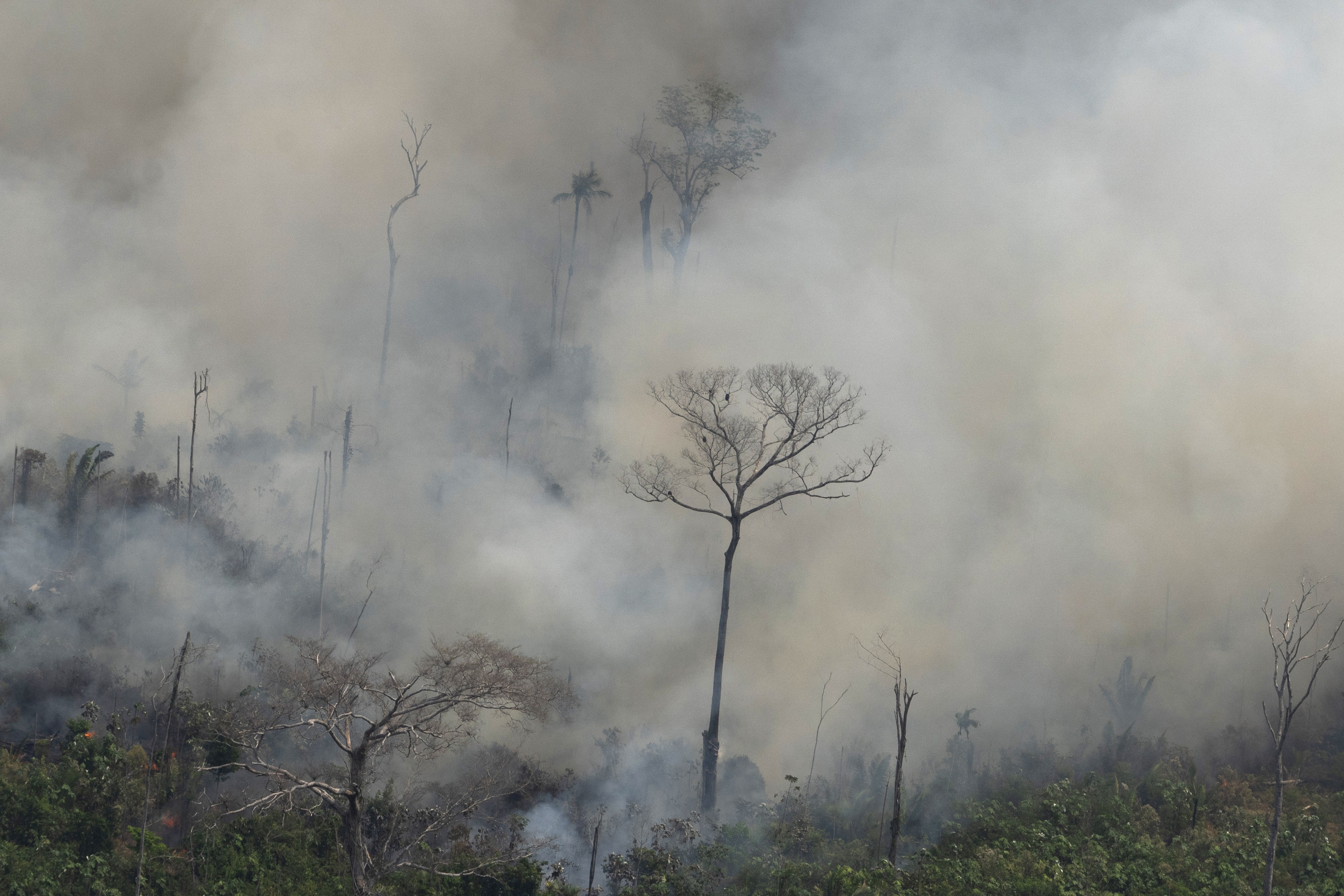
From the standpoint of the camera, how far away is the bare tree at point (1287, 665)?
1507 cm

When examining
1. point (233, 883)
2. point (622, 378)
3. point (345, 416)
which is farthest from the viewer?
point (622, 378)

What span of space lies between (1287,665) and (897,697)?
6750 millimetres

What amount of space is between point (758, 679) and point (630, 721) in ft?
15.8

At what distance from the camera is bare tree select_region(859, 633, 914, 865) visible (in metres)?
18.6

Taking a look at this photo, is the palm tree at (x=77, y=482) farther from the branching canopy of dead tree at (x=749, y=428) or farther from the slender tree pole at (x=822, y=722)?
the slender tree pole at (x=822, y=722)

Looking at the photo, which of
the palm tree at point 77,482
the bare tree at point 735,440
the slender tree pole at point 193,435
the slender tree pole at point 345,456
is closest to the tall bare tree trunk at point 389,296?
the slender tree pole at point 345,456

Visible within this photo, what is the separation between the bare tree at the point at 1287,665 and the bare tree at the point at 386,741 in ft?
43.8

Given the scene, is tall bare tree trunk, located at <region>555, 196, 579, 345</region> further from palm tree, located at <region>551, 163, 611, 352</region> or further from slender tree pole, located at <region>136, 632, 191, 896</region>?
slender tree pole, located at <region>136, 632, 191, 896</region>

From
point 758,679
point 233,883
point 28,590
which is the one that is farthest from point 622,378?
point 233,883

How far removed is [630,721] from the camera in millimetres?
26625

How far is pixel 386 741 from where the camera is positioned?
71.4 feet

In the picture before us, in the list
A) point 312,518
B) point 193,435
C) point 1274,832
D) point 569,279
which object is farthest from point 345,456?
point 1274,832

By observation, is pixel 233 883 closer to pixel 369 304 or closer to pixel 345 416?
pixel 345 416

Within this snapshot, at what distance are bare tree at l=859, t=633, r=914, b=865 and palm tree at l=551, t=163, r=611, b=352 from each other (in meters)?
23.0
